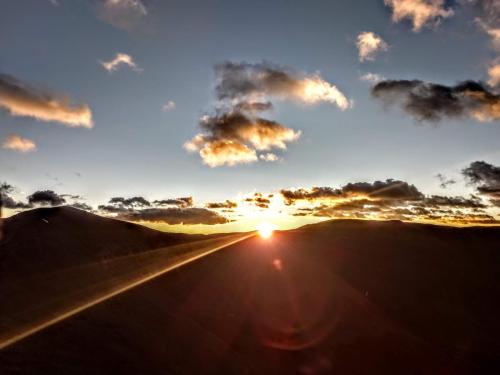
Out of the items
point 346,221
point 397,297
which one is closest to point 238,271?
point 397,297

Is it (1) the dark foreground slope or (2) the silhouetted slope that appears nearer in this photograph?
(1) the dark foreground slope

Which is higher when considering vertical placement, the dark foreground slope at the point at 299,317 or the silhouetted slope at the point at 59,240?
the silhouetted slope at the point at 59,240

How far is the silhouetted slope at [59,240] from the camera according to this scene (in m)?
13.0

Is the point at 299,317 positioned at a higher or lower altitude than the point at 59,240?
lower

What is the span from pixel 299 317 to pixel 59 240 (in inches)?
371

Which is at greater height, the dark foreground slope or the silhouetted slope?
the silhouetted slope

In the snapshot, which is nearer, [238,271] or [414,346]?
[414,346]

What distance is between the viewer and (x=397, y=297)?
19.3 m

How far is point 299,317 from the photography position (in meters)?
14.7

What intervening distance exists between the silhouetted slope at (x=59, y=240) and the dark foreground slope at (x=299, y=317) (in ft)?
10.7

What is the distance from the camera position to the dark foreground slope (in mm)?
8727

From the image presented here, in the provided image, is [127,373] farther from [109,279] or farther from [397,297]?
[397,297]

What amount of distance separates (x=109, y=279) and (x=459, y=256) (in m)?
24.8

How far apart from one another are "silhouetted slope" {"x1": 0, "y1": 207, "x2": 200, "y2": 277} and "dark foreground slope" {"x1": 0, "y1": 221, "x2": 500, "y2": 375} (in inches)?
128
